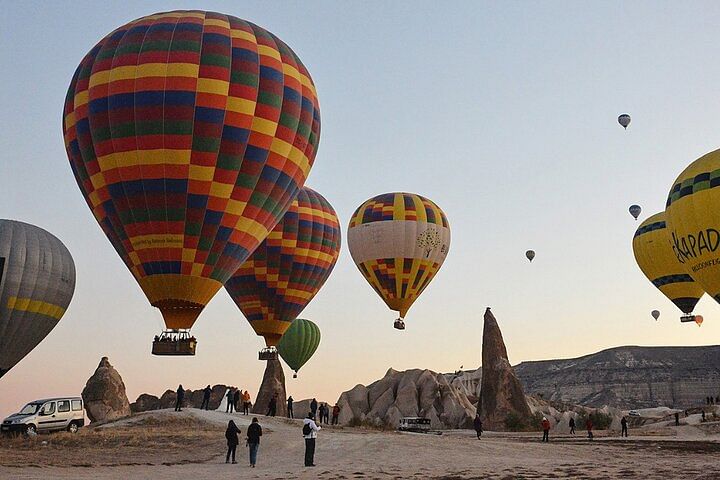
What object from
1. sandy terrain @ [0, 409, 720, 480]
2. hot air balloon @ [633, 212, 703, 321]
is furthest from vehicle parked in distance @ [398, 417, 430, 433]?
hot air balloon @ [633, 212, 703, 321]

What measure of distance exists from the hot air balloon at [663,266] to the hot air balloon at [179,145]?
37348mm

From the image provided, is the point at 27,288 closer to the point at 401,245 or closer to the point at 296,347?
the point at 401,245

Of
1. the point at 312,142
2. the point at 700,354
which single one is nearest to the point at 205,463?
the point at 312,142

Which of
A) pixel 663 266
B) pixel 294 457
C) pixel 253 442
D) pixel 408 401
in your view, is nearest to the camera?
pixel 253 442

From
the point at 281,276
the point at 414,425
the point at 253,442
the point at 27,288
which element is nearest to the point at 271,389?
the point at 414,425

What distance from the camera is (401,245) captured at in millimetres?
46594

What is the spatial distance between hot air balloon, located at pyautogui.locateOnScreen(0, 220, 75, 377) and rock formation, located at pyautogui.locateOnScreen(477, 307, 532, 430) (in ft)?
113

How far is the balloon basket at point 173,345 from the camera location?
2567 cm

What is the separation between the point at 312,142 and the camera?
94.3 feet

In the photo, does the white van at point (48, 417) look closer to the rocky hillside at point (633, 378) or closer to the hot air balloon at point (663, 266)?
the hot air balloon at point (663, 266)

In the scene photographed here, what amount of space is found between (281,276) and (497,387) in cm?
2871

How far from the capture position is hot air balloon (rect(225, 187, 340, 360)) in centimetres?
3772

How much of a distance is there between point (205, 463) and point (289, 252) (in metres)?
18.5

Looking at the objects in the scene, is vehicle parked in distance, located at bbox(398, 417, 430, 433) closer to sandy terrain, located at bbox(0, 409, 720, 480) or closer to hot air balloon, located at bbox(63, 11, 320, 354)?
sandy terrain, located at bbox(0, 409, 720, 480)
